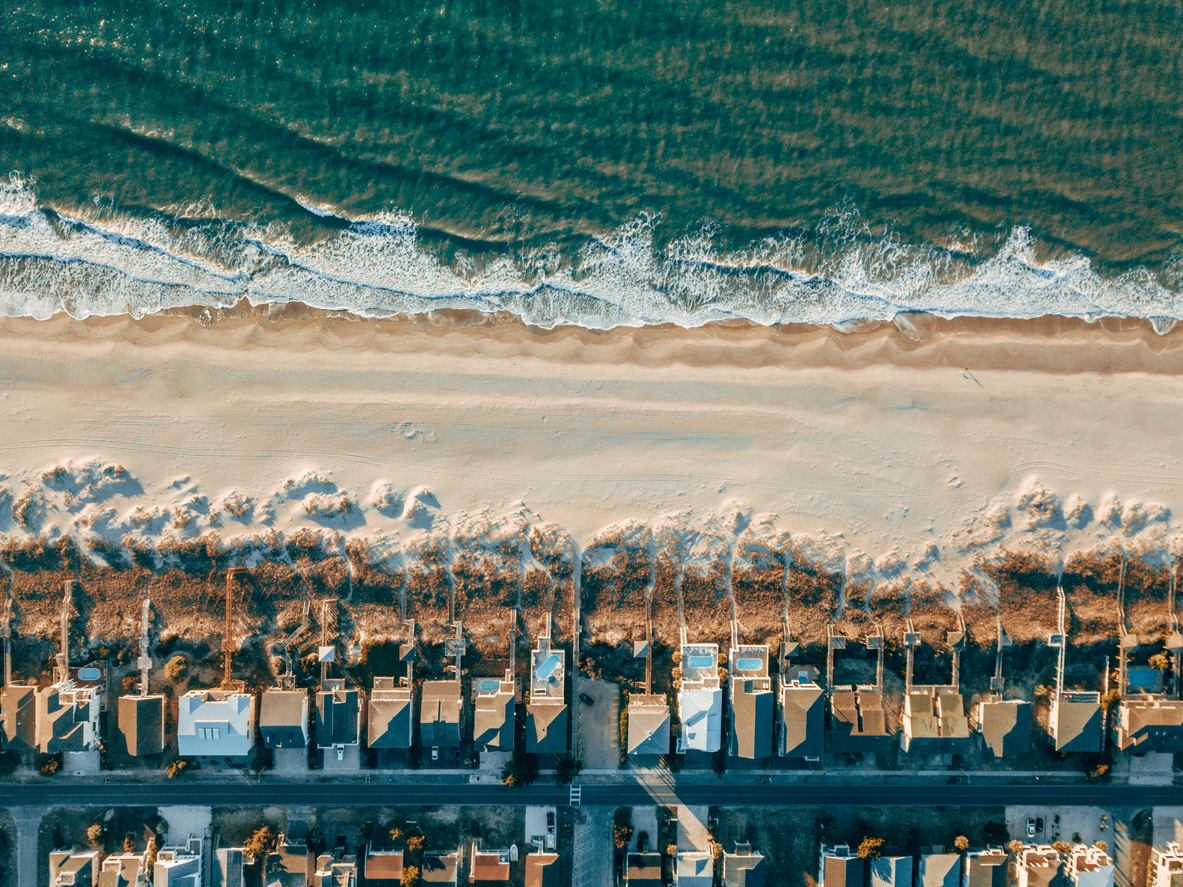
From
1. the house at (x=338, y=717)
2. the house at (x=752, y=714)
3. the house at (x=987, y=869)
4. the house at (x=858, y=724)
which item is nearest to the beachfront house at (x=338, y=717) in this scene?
the house at (x=338, y=717)

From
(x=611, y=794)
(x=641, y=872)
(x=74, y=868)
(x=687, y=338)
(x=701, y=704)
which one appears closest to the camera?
(x=701, y=704)

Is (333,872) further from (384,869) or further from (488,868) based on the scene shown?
(488,868)

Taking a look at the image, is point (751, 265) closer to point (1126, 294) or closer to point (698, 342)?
point (698, 342)

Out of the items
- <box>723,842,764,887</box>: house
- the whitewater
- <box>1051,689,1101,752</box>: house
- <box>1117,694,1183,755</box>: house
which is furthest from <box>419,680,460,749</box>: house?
<box>1117,694,1183,755</box>: house

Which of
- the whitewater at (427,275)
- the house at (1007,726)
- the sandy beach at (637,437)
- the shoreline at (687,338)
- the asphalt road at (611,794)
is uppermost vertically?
the whitewater at (427,275)

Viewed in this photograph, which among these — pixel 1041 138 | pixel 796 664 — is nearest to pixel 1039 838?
pixel 796 664

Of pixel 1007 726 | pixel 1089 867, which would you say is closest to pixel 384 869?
pixel 1007 726

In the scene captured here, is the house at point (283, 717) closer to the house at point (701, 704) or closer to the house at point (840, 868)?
the house at point (701, 704)
